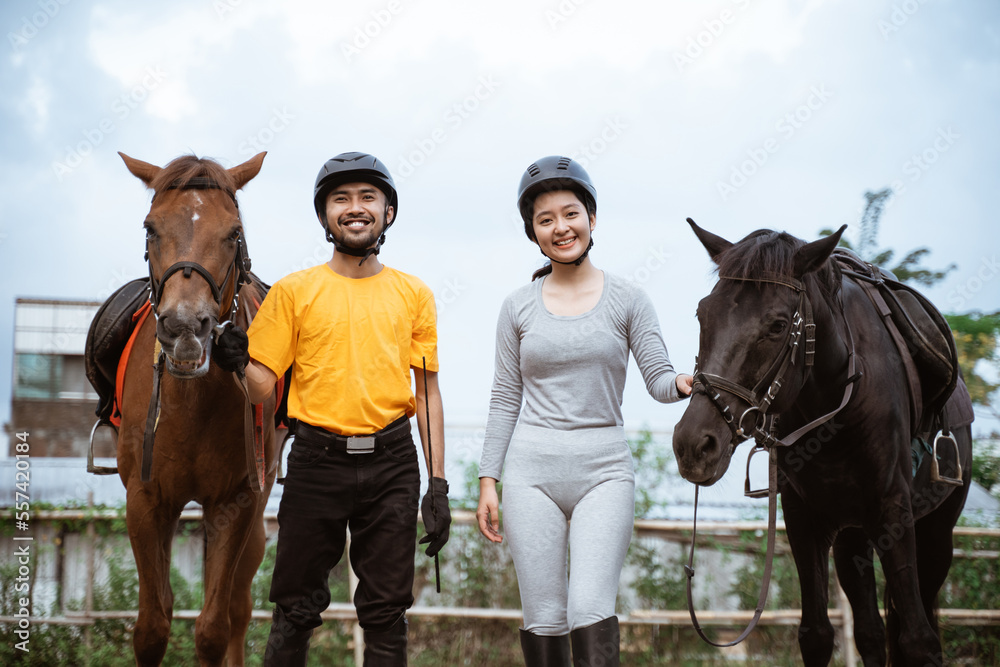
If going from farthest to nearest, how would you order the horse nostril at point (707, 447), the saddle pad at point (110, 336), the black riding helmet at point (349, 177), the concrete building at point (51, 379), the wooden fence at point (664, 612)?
1. the concrete building at point (51, 379)
2. the wooden fence at point (664, 612)
3. the saddle pad at point (110, 336)
4. the black riding helmet at point (349, 177)
5. the horse nostril at point (707, 447)

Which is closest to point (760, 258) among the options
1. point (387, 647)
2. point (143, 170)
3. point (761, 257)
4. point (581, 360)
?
point (761, 257)

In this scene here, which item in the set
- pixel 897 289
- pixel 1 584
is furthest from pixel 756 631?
pixel 1 584

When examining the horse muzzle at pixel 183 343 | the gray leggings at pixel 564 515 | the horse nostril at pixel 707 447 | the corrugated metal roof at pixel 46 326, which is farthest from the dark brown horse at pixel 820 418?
the corrugated metal roof at pixel 46 326

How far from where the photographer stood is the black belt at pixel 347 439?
8.61 ft

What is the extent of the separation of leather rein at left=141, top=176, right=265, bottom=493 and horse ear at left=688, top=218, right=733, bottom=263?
1.77 metres

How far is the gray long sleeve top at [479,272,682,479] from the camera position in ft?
8.87

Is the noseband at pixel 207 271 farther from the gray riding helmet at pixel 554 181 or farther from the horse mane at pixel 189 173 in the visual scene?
the gray riding helmet at pixel 554 181

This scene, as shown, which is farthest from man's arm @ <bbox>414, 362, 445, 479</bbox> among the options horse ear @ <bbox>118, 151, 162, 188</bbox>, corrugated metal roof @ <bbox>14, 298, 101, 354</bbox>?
corrugated metal roof @ <bbox>14, 298, 101, 354</bbox>

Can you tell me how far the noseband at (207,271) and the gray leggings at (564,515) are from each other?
4.10ft

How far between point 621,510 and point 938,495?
203cm

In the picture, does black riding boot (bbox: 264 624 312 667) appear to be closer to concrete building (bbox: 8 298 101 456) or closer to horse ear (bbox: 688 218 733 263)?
horse ear (bbox: 688 218 733 263)

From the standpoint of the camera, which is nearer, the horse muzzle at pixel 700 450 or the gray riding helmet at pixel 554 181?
the horse muzzle at pixel 700 450

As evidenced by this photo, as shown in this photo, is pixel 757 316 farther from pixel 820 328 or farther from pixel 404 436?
pixel 404 436

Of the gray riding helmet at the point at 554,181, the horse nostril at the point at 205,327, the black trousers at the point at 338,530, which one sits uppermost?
the gray riding helmet at the point at 554,181
